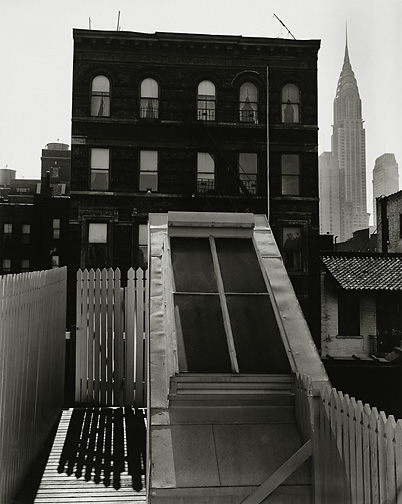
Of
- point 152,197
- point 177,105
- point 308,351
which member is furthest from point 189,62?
point 308,351

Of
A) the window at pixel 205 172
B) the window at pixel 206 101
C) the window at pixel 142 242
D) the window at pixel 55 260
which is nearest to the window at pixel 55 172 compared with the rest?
the window at pixel 55 260

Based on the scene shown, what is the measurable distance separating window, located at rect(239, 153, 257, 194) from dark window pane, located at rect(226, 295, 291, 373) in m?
21.5

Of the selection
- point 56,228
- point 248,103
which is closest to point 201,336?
point 248,103

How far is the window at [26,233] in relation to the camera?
48312 mm

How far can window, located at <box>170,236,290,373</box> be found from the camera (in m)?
5.39

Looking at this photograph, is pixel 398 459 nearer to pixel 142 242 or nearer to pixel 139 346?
pixel 139 346

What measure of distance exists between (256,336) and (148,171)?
860 inches

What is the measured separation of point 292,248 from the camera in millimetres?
27156

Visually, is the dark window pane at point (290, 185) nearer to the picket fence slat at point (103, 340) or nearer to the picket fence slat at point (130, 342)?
the picket fence slat at point (130, 342)

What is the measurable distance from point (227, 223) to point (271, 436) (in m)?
2.79

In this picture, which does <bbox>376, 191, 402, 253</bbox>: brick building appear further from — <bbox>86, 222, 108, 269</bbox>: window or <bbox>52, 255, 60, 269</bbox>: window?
<bbox>52, 255, 60, 269</bbox>: window

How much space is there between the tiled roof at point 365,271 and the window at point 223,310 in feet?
66.5

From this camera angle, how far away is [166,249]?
22.0 ft

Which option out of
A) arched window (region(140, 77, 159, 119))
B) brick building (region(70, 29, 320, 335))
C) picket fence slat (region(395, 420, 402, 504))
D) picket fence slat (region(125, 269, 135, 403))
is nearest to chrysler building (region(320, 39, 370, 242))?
brick building (region(70, 29, 320, 335))
